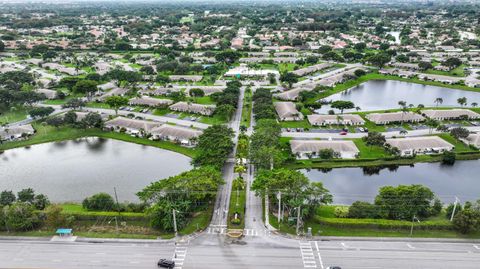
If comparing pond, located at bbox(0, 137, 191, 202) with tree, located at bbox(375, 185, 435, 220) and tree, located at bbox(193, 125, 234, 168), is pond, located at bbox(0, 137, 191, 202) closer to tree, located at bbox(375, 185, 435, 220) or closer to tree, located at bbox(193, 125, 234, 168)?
tree, located at bbox(193, 125, 234, 168)

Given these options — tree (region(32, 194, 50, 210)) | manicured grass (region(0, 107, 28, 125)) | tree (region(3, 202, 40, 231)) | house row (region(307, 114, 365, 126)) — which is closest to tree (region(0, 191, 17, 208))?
tree (region(32, 194, 50, 210))

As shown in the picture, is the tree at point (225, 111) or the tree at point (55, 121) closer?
the tree at point (55, 121)

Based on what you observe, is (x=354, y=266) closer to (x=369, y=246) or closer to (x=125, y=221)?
(x=369, y=246)

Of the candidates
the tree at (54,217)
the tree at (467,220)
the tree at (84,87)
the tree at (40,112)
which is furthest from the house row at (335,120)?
the tree at (40,112)

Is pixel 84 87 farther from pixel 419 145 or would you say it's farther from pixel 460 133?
pixel 460 133

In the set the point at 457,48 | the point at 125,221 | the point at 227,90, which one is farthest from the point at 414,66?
the point at 125,221

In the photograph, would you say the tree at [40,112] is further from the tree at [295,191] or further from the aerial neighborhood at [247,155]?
the tree at [295,191]
